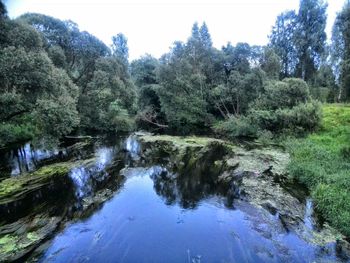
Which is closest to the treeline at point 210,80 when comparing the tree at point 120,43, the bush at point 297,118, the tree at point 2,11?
the bush at point 297,118

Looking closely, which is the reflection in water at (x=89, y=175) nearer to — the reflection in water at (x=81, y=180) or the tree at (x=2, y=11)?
the reflection in water at (x=81, y=180)

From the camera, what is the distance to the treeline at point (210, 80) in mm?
20531

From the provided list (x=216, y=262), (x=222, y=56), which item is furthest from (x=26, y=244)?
(x=222, y=56)

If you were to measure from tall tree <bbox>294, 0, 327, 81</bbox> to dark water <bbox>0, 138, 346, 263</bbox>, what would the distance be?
90.5 feet

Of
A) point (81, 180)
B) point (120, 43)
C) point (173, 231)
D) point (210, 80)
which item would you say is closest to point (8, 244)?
point (173, 231)

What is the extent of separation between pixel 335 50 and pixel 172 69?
17578 millimetres

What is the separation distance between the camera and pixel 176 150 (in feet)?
56.2

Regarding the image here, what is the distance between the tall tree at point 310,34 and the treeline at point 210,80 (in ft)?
0.36

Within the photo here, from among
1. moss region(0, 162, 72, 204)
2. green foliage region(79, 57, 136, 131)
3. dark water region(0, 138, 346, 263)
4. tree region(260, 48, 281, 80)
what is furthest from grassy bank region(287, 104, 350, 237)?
green foliage region(79, 57, 136, 131)

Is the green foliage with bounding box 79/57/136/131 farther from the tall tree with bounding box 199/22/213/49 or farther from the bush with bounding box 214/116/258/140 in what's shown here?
the tall tree with bounding box 199/22/213/49

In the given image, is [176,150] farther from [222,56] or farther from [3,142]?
[222,56]

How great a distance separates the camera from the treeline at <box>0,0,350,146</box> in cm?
2053

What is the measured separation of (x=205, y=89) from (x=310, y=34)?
14228 millimetres

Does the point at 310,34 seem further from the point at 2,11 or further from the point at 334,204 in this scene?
the point at 2,11
